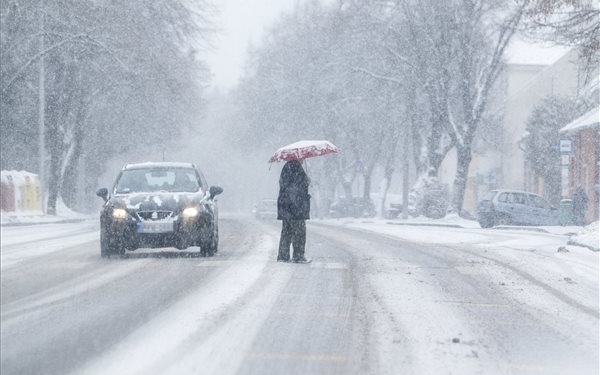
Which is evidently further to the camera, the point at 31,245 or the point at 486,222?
the point at 486,222

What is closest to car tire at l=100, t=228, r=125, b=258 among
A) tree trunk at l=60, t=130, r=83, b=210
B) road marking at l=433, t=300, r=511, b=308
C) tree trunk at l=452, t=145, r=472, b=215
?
road marking at l=433, t=300, r=511, b=308

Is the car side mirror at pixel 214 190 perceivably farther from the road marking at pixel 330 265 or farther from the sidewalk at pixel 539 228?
the sidewalk at pixel 539 228

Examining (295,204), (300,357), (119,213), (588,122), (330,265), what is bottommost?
(300,357)

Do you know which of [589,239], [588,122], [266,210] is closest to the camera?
[589,239]

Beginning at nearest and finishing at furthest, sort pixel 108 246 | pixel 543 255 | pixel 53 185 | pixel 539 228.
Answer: pixel 108 246 < pixel 543 255 < pixel 539 228 < pixel 53 185

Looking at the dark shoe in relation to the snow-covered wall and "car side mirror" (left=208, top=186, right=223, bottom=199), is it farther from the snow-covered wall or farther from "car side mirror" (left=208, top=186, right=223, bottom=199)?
the snow-covered wall

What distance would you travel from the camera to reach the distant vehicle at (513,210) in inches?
1475

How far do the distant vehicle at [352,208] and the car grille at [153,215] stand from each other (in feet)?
137

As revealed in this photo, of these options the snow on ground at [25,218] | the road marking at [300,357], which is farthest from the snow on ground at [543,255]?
the snow on ground at [25,218]

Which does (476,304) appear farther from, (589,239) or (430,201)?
(430,201)

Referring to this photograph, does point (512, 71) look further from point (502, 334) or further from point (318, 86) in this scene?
point (502, 334)

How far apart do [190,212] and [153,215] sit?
0.54m

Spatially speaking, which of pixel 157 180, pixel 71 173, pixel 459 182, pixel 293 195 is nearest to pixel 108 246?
pixel 157 180

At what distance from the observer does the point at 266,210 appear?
177ft
